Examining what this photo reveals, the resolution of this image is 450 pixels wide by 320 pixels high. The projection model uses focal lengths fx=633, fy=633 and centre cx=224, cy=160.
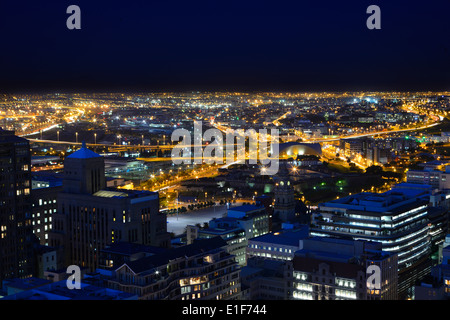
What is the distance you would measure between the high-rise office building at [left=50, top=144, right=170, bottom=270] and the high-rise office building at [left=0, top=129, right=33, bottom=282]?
52.7 inches

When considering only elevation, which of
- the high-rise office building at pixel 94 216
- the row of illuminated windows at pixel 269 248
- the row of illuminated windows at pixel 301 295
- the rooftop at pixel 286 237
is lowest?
the row of illuminated windows at pixel 301 295

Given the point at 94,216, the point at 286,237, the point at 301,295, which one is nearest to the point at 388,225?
the point at 286,237

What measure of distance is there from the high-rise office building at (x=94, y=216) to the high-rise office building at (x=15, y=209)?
1.34 meters

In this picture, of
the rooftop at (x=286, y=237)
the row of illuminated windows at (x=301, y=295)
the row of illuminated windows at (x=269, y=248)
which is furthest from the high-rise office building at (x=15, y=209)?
the row of illuminated windows at (x=301, y=295)

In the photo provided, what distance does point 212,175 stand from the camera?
38375mm

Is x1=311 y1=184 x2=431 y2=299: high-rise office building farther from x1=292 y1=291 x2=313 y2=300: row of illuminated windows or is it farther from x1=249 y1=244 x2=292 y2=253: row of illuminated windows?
x1=292 y1=291 x2=313 y2=300: row of illuminated windows

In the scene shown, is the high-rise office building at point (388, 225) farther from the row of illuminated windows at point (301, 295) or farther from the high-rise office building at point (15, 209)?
the high-rise office building at point (15, 209)

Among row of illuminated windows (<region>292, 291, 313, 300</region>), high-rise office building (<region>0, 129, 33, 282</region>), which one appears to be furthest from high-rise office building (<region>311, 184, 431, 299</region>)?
high-rise office building (<region>0, 129, 33, 282</region>)

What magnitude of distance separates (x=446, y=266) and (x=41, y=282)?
31.2 ft

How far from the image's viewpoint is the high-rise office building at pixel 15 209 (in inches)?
641

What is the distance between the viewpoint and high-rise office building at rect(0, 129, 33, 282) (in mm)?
16292

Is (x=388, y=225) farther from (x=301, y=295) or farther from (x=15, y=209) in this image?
(x=15, y=209)

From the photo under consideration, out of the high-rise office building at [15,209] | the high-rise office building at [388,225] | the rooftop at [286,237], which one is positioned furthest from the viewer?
the rooftop at [286,237]

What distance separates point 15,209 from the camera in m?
16.5
